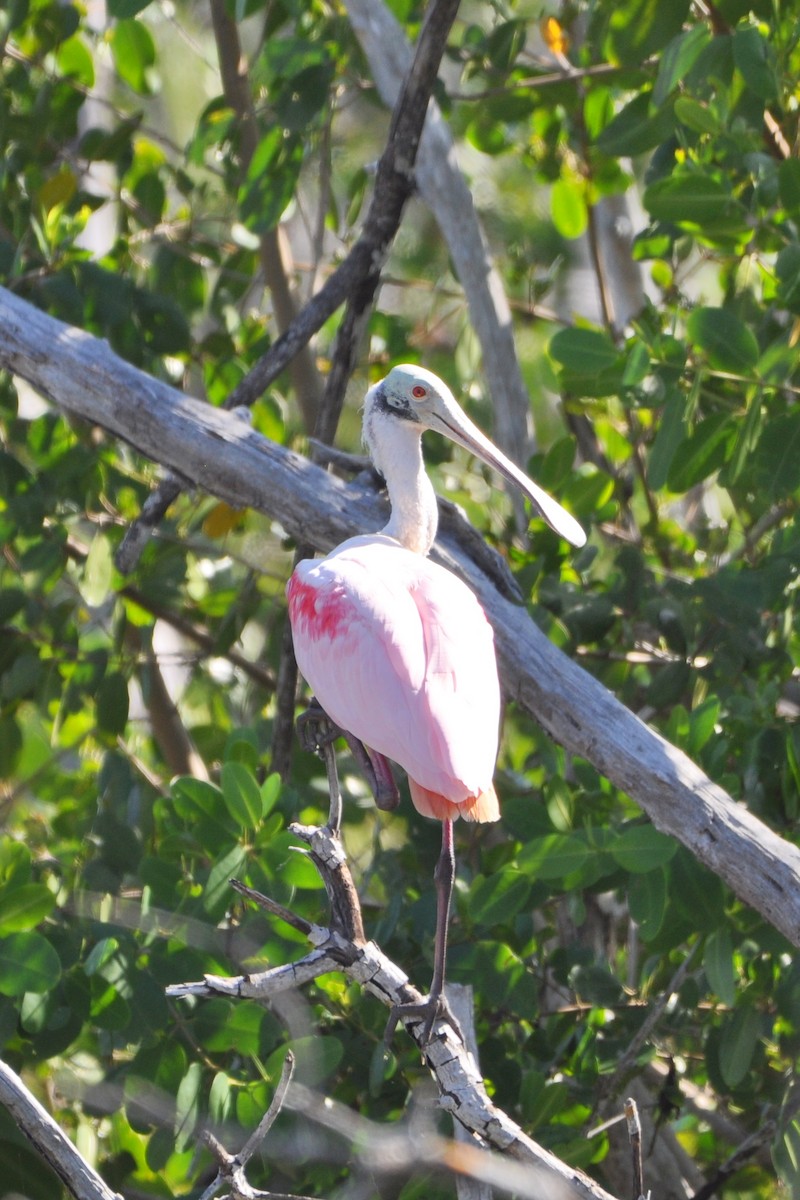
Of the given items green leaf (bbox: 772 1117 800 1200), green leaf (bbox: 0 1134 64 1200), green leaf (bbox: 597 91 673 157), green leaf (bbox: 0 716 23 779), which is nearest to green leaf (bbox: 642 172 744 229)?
green leaf (bbox: 597 91 673 157)

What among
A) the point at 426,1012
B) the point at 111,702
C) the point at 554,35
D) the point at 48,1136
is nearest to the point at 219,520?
the point at 111,702

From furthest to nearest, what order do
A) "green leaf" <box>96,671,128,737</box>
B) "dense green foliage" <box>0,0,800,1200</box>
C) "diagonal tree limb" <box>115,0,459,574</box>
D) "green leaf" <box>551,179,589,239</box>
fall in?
1. "green leaf" <box>551,179,589,239</box>
2. "green leaf" <box>96,671,128,737</box>
3. "diagonal tree limb" <box>115,0,459,574</box>
4. "dense green foliage" <box>0,0,800,1200</box>

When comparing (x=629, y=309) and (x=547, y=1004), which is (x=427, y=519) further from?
(x=629, y=309)

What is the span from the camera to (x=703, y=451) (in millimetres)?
3041

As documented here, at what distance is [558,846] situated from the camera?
2.59m

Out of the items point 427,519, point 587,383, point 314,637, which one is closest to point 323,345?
point 587,383

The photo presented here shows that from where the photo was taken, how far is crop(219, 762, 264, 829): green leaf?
8.50 feet

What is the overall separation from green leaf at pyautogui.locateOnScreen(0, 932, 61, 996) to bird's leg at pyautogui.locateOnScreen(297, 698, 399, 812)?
0.57 m

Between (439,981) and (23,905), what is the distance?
754 millimetres

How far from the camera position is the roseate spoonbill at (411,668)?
223cm

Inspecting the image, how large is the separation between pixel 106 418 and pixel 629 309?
240 centimetres

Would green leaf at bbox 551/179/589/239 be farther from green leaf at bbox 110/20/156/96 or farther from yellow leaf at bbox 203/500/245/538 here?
yellow leaf at bbox 203/500/245/538

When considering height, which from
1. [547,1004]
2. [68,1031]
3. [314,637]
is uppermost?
[314,637]

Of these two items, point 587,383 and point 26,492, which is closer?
point 587,383
